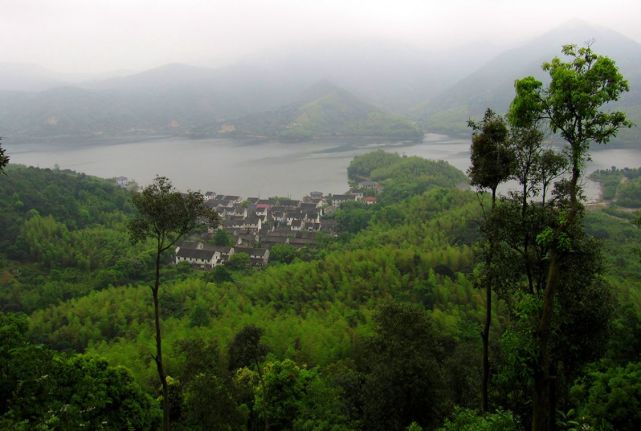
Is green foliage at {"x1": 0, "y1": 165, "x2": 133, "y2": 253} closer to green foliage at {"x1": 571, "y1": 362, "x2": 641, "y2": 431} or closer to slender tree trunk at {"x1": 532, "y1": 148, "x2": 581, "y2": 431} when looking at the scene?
green foliage at {"x1": 571, "y1": 362, "x2": 641, "y2": 431}

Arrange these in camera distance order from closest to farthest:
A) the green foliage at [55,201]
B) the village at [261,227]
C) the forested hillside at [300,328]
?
the forested hillside at [300,328] → the village at [261,227] → the green foliage at [55,201]

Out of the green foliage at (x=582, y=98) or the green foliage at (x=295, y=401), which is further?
the green foliage at (x=295, y=401)

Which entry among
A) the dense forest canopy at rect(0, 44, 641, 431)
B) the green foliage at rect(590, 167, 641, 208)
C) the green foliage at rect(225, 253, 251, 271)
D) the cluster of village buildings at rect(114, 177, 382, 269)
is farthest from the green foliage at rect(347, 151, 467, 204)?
the green foliage at rect(225, 253, 251, 271)

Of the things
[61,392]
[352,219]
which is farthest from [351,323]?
[352,219]

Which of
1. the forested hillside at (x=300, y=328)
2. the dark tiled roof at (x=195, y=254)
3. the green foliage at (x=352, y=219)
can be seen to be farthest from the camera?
the green foliage at (x=352, y=219)

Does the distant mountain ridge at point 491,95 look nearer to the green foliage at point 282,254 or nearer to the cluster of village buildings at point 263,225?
the cluster of village buildings at point 263,225

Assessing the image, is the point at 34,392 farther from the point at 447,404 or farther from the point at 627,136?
the point at 627,136

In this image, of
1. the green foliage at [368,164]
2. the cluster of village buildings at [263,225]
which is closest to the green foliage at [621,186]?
the cluster of village buildings at [263,225]

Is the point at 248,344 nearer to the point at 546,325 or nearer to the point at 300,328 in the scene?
the point at 546,325
